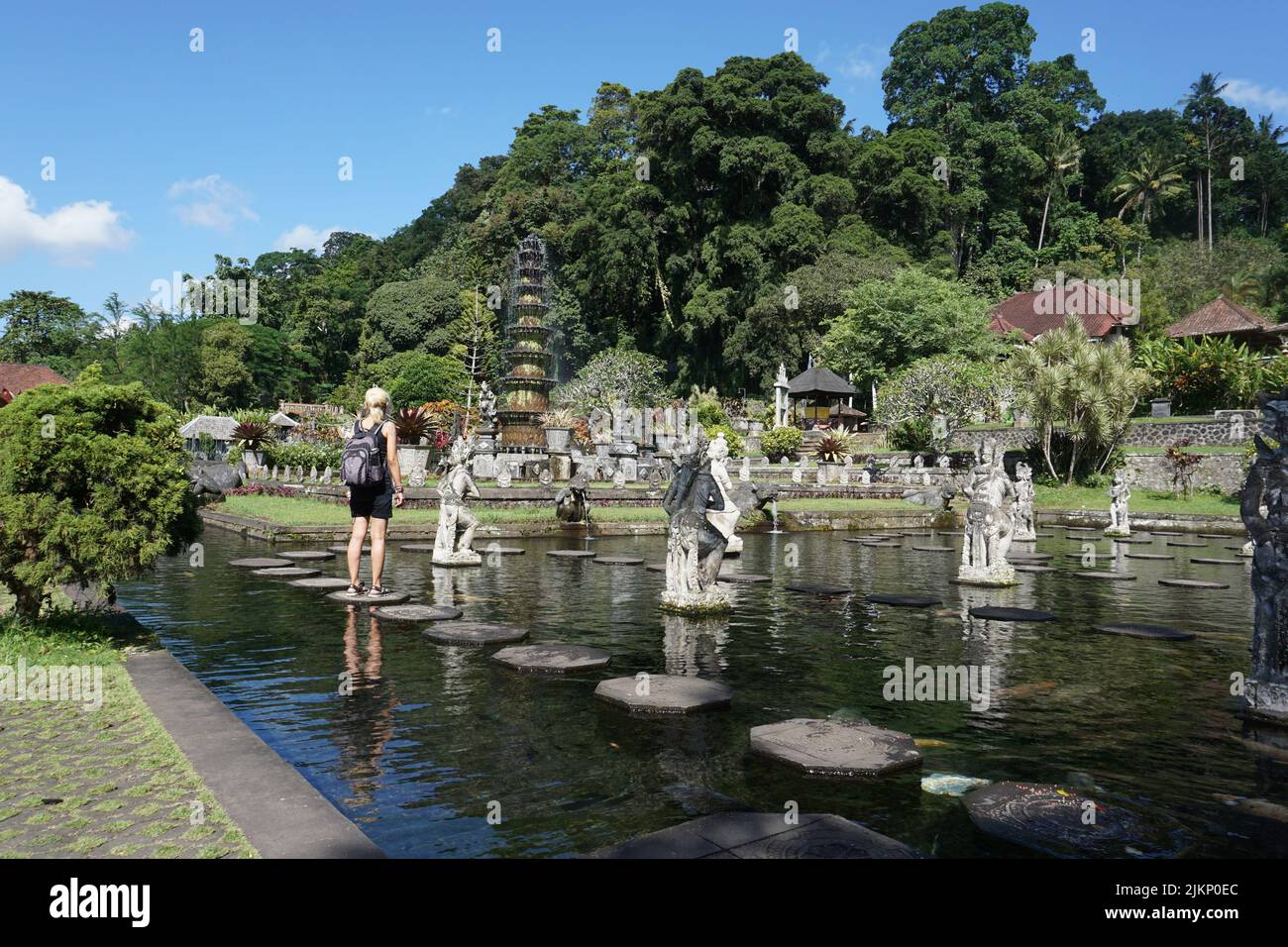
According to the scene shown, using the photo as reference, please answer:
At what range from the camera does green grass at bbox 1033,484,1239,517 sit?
90.5 feet

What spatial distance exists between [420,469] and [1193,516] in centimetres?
2442

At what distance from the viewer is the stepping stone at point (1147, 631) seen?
27.8 ft

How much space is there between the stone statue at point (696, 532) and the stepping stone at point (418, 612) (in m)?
2.37

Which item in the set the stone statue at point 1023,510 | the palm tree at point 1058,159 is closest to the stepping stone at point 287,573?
the stone statue at point 1023,510

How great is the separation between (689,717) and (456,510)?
805 cm

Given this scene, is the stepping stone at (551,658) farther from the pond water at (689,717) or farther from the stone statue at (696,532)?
the stone statue at (696,532)

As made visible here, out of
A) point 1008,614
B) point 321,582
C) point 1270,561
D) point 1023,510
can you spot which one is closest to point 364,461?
point 321,582

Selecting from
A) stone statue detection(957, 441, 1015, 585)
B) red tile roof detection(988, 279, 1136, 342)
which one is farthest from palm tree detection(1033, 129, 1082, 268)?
stone statue detection(957, 441, 1015, 585)

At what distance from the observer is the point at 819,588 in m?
11.4

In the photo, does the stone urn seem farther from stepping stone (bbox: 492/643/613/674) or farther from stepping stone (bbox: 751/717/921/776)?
stepping stone (bbox: 751/717/921/776)

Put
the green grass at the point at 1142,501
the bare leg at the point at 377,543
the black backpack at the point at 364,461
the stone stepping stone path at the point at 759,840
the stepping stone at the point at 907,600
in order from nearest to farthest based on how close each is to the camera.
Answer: the stone stepping stone path at the point at 759,840, the black backpack at the point at 364,461, the bare leg at the point at 377,543, the stepping stone at the point at 907,600, the green grass at the point at 1142,501

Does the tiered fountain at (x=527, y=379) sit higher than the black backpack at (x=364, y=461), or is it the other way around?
the tiered fountain at (x=527, y=379)
